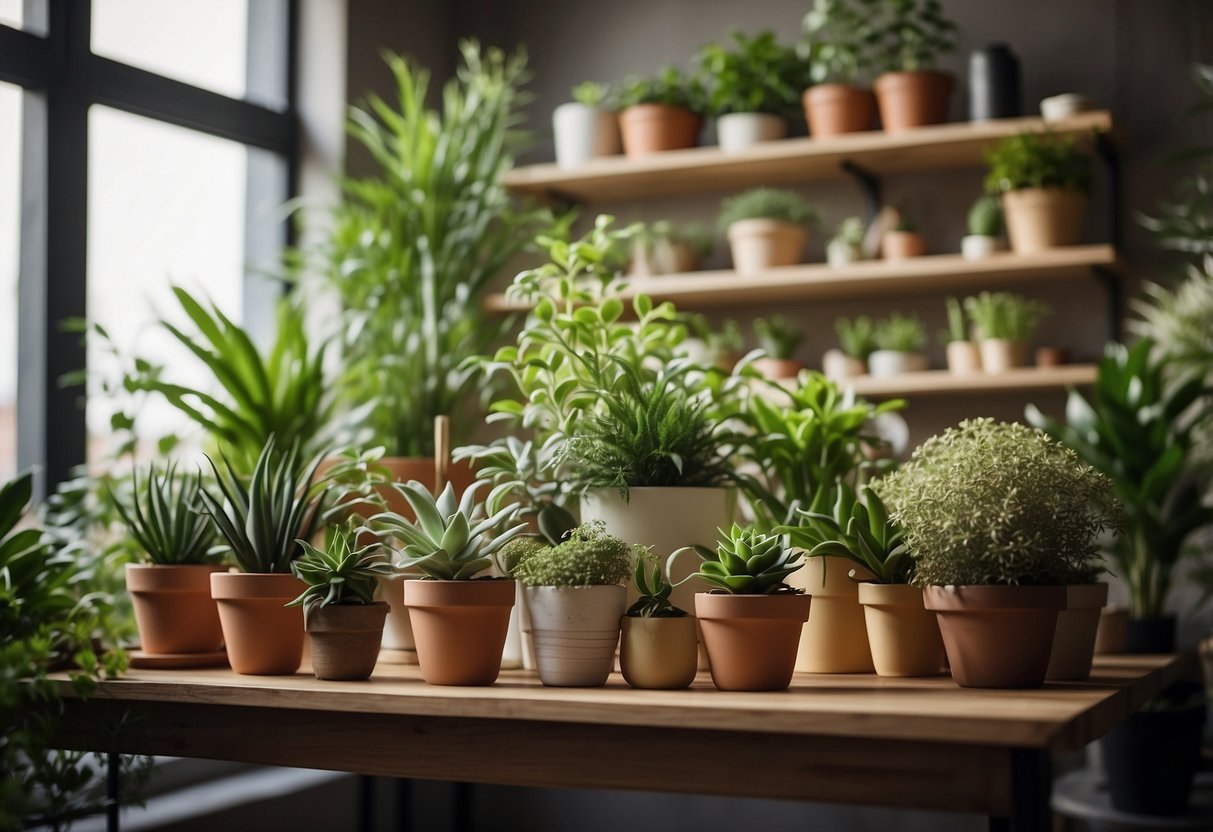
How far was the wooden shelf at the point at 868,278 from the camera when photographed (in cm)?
345

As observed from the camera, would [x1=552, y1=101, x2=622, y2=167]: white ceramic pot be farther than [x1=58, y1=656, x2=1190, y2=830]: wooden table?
Yes

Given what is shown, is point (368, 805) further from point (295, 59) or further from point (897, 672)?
point (295, 59)

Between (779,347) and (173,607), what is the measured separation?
2.39m

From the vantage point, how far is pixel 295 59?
4008 millimetres

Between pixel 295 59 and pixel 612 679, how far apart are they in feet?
10.00

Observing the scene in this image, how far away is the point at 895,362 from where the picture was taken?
→ 3645 mm

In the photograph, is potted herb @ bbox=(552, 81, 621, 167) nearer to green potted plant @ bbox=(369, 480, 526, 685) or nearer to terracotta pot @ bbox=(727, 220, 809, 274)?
terracotta pot @ bbox=(727, 220, 809, 274)

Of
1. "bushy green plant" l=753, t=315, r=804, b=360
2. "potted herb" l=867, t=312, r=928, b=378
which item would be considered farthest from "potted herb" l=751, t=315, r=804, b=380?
"potted herb" l=867, t=312, r=928, b=378

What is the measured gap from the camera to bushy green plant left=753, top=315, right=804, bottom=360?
150 inches

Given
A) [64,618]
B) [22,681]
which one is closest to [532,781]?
[22,681]

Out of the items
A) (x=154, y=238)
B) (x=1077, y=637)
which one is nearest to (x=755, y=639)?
(x=1077, y=637)

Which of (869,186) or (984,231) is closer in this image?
(984,231)

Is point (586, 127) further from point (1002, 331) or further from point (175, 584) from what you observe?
point (175, 584)

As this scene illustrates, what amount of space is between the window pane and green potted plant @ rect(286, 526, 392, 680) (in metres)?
1.65
